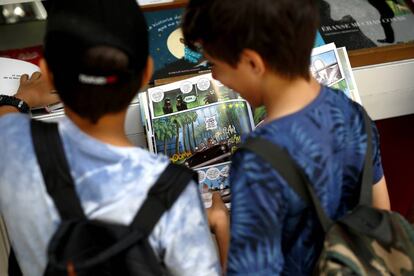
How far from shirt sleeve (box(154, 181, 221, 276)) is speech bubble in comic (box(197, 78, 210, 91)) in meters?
0.48

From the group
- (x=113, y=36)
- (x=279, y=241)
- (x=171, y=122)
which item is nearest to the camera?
(x=113, y=36)

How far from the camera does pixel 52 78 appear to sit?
Result: 63 cm

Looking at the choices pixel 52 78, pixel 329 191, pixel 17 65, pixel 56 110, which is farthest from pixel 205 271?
pixel 17 65

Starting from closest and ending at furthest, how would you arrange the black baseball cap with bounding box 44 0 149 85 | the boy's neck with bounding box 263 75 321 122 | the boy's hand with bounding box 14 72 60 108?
1. the black baseball cap with bounding box 44 0 149 85
2. the boy's neck with bounding box 263 75 321 122
3. the boy's hand with bounding box 14 72 60 108

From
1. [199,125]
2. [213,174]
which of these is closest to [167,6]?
[199,125]

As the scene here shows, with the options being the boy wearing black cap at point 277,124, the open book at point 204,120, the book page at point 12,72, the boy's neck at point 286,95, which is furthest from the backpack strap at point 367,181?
the book page at point 12,72

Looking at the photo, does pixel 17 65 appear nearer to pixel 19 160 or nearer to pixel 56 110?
pixel 56 110

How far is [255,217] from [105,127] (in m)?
0.26

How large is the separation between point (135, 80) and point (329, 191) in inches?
13.7

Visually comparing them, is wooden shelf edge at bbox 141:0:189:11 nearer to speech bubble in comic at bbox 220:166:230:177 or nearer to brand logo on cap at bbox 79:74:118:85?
speech bubble in comic at bbox 220:166:230:177

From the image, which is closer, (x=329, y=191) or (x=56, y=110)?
(x=329, y=191)

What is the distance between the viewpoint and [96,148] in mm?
627

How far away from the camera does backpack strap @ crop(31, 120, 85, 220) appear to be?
62 cm

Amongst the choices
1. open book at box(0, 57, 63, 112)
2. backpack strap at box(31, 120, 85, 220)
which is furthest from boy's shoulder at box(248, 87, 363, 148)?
open book at box(0, 57, 63, 112)
